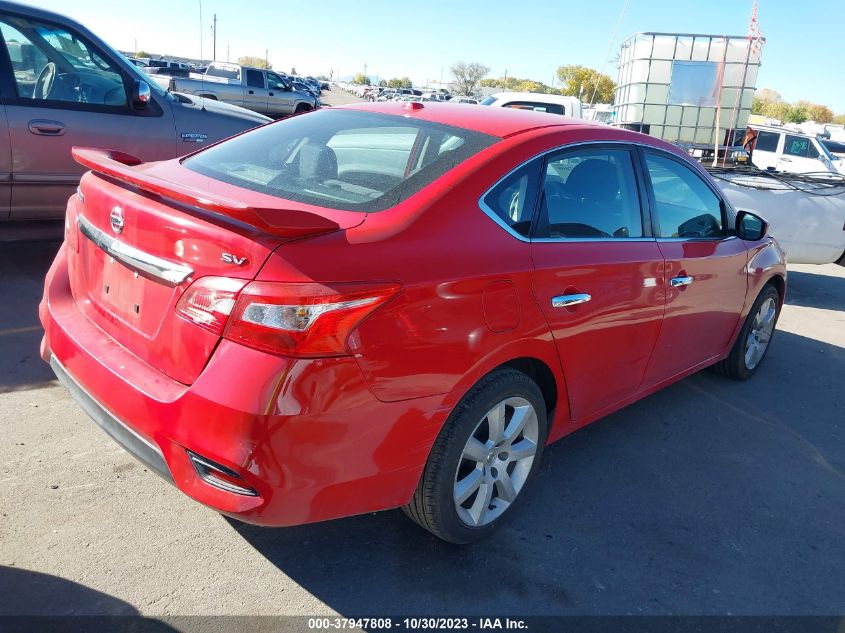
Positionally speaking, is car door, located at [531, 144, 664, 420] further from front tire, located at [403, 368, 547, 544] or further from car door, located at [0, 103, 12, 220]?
car door, located at [0, 103, 12, 220]

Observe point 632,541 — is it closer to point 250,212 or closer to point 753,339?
point 250,212

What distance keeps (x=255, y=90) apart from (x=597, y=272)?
27.2 meters

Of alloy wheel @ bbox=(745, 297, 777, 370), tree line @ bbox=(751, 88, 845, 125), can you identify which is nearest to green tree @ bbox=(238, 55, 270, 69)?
tree line @ bbox=(751, 88, 845, 125)

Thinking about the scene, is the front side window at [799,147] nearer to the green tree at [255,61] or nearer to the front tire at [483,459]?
the front tire at [483,459]

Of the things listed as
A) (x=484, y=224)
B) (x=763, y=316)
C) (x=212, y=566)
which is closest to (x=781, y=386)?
(x=763, y=316)

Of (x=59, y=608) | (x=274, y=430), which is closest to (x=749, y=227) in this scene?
(x=274, y=430)

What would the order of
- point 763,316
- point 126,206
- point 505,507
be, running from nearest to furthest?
1. point 126,206
2. point 505,507
3. point 763,316

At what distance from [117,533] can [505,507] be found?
1518mm

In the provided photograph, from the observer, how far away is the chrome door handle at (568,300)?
8.99 ft

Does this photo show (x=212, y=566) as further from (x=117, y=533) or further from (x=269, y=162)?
(x=269, y=162)

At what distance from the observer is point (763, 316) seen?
16.0 feet

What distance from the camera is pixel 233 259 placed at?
2047mm

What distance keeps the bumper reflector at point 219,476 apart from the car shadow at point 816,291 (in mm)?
6973

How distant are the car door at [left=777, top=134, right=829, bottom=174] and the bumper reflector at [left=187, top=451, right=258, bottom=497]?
17365 millimetres
